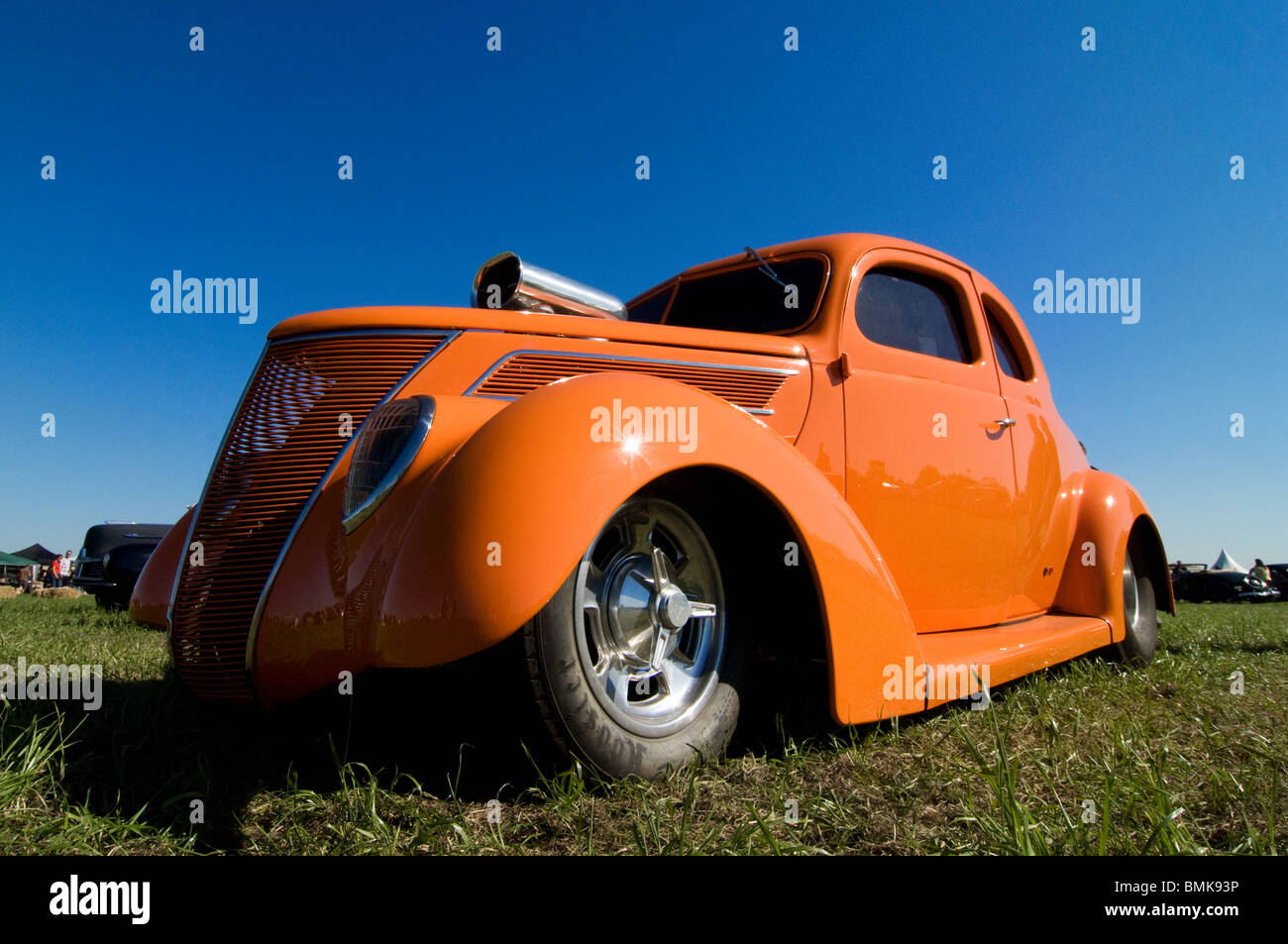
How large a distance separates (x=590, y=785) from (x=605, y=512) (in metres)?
0.67

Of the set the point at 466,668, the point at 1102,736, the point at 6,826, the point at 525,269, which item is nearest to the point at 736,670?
the point at 466,668

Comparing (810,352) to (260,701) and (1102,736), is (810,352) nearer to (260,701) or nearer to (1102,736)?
(1102,736)

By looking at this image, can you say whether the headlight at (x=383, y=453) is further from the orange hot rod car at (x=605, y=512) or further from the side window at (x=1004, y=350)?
the side window at (x=1004, y=350)

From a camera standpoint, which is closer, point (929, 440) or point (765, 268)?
point (929, 440)

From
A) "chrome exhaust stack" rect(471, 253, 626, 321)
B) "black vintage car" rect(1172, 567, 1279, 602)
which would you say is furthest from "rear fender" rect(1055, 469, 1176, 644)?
"black vintage car" rect(1172, 567, 1279, 602)

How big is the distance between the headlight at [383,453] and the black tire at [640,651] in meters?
0.52

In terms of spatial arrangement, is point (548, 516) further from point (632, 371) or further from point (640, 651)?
point (632, 371)

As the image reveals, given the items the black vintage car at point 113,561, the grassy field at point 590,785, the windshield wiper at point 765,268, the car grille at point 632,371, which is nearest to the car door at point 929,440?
the windshield wiper at point 765,268

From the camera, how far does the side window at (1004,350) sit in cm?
416

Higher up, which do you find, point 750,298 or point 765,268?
A: point 765,268

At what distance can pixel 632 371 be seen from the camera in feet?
7.94

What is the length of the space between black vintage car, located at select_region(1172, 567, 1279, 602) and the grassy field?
26.2 metres

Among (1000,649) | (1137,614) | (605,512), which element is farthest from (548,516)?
(1137,614)
